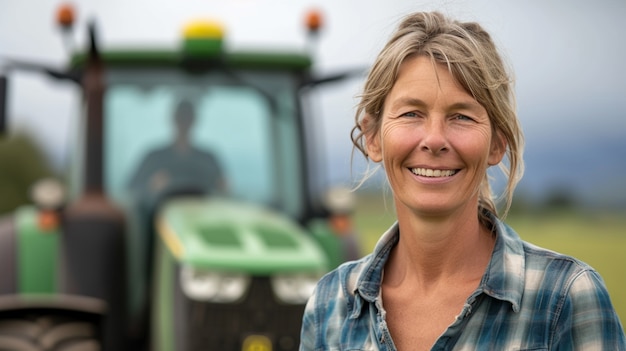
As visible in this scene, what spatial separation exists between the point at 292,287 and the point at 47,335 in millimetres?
1144

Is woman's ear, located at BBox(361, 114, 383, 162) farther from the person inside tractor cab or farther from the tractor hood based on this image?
the person inside tractor cab

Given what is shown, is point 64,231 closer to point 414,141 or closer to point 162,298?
point 162,298

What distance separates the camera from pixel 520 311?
175 cm

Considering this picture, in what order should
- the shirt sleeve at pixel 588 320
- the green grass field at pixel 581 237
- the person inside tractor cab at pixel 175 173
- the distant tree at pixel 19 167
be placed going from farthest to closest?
the distant tree at pixel 19 167 < the green grass field at pixel 581 237 < the person inside tractor cab at pixel 175 173 < the shirt sleeve at pixel 588 320

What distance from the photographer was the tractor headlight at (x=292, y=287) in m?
4.87

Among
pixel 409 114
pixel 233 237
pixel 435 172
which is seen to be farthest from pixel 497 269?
pixel 233 237

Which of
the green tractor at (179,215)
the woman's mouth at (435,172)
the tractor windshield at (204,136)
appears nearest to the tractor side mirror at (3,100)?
the green tractor at (179,215)

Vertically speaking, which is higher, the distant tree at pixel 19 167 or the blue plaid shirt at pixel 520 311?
the blue plaid shirt at pixel 520 311

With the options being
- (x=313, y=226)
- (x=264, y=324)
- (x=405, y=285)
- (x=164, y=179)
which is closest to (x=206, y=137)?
(x=164, y=179)

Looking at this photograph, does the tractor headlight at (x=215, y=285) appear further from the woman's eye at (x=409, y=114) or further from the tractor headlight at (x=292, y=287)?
the woman's eye at (x=409, y=114)

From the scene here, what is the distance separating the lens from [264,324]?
4801 mm

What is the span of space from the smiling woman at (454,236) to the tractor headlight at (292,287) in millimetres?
2916

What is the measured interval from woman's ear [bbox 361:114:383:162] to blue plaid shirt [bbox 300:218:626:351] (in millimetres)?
223

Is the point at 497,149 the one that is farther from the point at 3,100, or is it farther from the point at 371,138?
the point at 3,100
